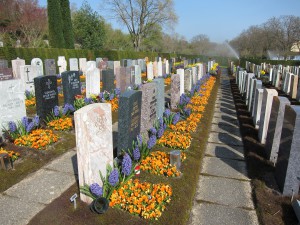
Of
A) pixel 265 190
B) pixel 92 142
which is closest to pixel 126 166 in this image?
pixel 92 142

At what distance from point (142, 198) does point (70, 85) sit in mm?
6290

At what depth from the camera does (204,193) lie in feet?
15.4

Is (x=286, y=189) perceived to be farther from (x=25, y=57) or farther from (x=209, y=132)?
(x=25, y=57)

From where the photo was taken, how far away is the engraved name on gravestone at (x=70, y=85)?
9047 mm

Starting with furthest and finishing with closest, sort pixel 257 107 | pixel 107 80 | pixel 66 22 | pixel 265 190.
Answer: pixel 66 22
pixel 107 80
pixel 257 107
pixel 265 190

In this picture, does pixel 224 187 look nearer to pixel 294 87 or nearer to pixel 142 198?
pixel 142 198

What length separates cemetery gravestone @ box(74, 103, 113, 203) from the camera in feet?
12.3

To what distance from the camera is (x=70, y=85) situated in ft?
30.2

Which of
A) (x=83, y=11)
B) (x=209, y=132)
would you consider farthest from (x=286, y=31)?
(x=209, y=132)

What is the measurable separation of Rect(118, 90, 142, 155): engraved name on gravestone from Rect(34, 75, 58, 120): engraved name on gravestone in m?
3.42

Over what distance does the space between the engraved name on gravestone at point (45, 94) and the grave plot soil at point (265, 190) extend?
5668 mm

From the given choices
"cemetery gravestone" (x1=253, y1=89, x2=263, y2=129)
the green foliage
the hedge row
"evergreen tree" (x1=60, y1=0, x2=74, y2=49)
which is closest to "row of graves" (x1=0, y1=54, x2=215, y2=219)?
"cemetery gravestone" (x1=253, y1=89, x2=263, y2=129)

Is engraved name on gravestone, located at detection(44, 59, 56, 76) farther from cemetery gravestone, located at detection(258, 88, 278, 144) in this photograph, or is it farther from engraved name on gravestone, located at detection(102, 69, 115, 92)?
cemetery gravestone, located at detection(258, 88, 278, 144)


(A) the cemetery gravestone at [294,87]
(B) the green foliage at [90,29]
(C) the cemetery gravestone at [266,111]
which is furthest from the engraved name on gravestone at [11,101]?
(B) the green foliage at [90,29]
